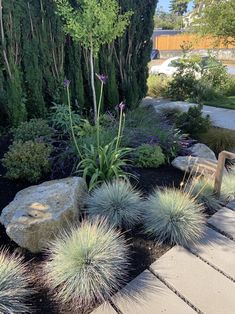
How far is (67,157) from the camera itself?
3.52 m

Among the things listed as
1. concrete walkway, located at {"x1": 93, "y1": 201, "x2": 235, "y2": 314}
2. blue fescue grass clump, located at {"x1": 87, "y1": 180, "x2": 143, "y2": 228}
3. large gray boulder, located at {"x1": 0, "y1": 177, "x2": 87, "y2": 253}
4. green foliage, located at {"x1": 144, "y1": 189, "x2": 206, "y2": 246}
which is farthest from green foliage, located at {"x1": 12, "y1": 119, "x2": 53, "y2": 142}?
concrete walkway, located at {"x1": 93, "y1": 201, "x2": 235, "y2": 314}

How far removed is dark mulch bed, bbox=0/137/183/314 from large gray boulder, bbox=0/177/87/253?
132 mm

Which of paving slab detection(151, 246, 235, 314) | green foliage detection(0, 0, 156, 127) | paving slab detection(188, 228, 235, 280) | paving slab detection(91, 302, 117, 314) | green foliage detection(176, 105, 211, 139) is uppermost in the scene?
green foliage detection(0, 0, 156, 127)

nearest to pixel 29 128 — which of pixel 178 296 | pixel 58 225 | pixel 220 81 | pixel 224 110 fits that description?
pixel 58 225

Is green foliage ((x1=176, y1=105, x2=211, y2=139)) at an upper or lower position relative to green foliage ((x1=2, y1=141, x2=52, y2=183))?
lower

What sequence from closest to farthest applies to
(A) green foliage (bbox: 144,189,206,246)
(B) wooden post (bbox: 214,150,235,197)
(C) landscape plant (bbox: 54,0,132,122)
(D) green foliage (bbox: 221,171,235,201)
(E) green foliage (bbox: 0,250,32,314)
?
(E) green foliage (bbox: 0,250,32,314) → (A) green foliage (bbox: 144,189,206,246) → (B) wooden post (bbox: 214,150,235,197) → (D) green foliage (bbox: 221,171,235,201) → (C) landscape plant (bbox: 54,0,132,122)

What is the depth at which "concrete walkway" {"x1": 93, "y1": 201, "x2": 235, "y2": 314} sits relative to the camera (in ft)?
5.77

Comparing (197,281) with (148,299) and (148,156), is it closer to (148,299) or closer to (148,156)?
(148,299)

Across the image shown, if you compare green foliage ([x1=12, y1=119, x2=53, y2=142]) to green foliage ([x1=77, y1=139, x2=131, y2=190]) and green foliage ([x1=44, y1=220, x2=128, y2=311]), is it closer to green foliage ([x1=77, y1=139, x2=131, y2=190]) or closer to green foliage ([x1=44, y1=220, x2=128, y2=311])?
green foliage ([x1=77, y1=139, x2=131, y2=190])

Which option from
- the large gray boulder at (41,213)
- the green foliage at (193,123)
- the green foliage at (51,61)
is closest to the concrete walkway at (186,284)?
the large gray boulder at (41,213)

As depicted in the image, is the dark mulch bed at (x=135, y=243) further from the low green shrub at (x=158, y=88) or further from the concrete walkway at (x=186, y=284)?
the low green shrub at (x=158, y=88)

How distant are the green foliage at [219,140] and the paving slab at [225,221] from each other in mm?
2004

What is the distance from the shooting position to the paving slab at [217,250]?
2107 millimetres

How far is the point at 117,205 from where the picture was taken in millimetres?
2555
